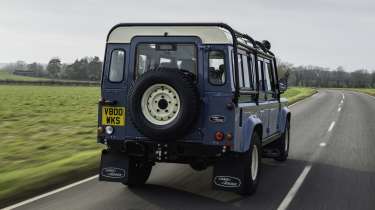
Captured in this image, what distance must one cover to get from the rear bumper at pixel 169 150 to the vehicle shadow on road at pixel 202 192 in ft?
1.85

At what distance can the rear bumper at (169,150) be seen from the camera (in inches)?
264

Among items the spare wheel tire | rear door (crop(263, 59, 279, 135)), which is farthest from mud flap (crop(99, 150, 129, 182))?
rear door (crop(263, 59, 279, 135))

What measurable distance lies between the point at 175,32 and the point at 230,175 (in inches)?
86.3

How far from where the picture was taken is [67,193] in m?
7.21

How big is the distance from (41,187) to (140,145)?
185cm

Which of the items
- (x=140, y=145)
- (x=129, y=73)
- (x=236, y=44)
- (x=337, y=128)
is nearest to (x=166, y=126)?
(x=140, y=145)

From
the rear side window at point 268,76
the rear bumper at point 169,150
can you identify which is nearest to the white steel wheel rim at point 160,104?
the rear bumper at point 169,150

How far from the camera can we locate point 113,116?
7.13 meters

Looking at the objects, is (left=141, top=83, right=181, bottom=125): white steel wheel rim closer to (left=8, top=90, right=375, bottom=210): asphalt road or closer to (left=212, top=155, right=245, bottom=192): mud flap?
(left=212, top=155, right=245, bottom=192): mud flap

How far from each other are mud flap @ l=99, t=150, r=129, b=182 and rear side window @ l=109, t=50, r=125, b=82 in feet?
3.72

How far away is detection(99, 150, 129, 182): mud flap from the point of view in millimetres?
7250

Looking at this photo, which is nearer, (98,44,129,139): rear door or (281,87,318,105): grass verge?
(98,44,129,139): rear door

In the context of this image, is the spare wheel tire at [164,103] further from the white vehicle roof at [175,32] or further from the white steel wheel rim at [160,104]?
the white vehicle roof at [175,32]

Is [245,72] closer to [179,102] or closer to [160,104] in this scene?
[179,102]
